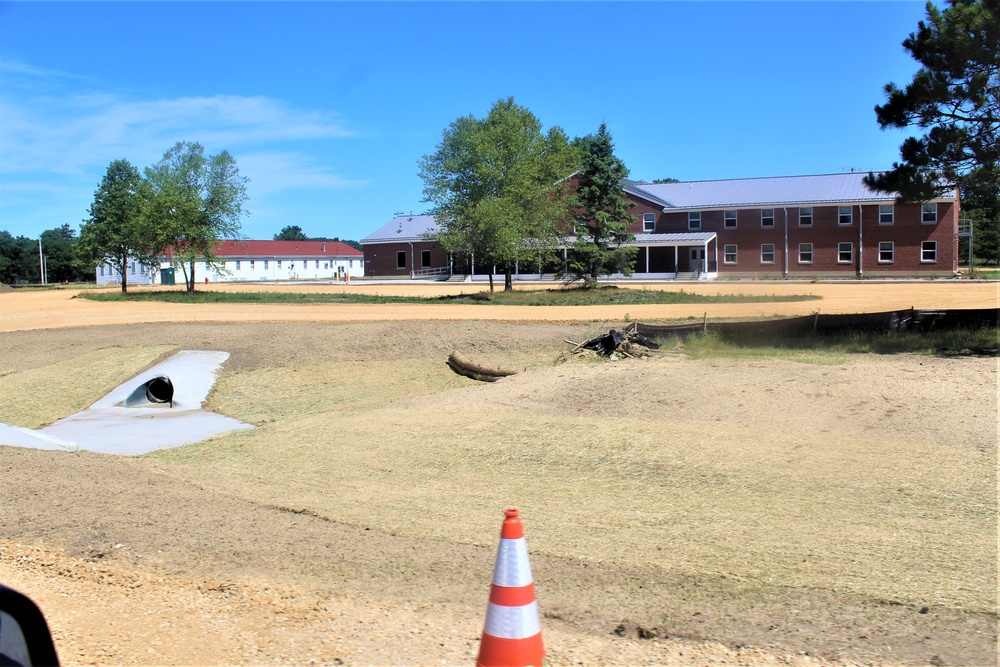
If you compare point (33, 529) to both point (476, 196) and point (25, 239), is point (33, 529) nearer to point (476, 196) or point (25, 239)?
point (476, 196)

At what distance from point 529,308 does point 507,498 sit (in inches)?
1152

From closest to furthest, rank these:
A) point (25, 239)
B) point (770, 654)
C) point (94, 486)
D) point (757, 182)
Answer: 1. point (770, 654)
2. point (94, 486)
3. point (757, 182)
4. point (25, 239)

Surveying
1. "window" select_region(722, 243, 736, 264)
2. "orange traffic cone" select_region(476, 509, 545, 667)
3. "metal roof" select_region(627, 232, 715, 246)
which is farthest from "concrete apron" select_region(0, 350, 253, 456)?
"window" select_region(722, 243, 736, 264)

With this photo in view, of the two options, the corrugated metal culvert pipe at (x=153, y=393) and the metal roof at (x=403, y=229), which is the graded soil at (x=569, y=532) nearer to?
the corrugated metal culvert pipe at (x=153, y=393)

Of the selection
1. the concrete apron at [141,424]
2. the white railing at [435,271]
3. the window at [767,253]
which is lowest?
the concrete apron at [141,424]

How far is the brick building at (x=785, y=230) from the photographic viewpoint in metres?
60.2

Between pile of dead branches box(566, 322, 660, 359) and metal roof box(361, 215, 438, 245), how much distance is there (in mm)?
66449

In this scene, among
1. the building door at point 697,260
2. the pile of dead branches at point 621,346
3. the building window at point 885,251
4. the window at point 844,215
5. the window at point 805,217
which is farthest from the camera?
the building door at point 697,260

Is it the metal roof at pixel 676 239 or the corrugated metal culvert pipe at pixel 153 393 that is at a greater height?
the metal roof at pixel 676 239

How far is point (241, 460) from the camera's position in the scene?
36.2 ft

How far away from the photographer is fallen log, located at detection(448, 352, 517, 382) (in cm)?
1786

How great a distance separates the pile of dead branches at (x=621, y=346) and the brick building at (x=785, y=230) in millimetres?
41175

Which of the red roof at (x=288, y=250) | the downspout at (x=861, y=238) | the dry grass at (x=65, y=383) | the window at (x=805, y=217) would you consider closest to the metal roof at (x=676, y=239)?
the window at (x=805, y=217)

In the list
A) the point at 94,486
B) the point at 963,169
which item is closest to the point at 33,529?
the point at 94,486
